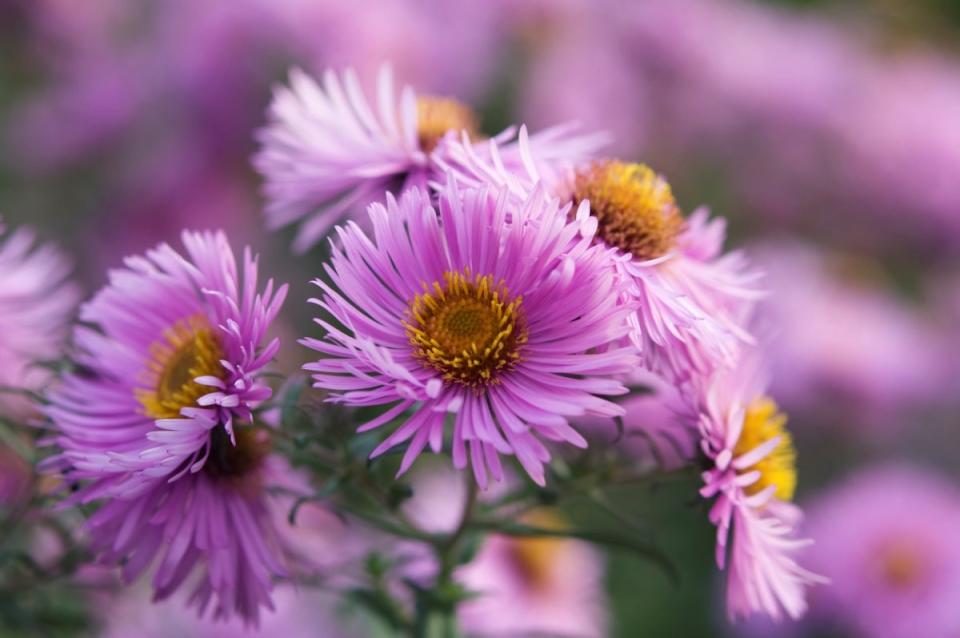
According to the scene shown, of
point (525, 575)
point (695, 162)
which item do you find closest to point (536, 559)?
point (525, 575)

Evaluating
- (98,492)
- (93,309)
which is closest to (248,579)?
(98,492)

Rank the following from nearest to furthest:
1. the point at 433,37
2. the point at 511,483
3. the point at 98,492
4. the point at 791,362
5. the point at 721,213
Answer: the point at 98,492
the point at 511,483
the point at 791,362
the point at 433,37
the point at 721,213

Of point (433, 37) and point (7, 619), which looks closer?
point (7, 619)

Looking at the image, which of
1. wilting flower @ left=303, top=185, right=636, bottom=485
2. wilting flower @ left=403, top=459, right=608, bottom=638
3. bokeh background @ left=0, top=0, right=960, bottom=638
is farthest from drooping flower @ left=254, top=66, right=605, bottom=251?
bokeh background @ left=0, top=0, right=960, bottom=638

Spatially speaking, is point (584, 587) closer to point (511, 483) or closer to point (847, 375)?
point (511, 483)

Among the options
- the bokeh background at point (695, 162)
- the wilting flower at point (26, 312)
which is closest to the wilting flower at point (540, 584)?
the bokeh background at point (695, 162)

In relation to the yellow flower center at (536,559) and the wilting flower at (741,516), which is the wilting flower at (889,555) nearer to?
the yellow flower center at (536,559)
